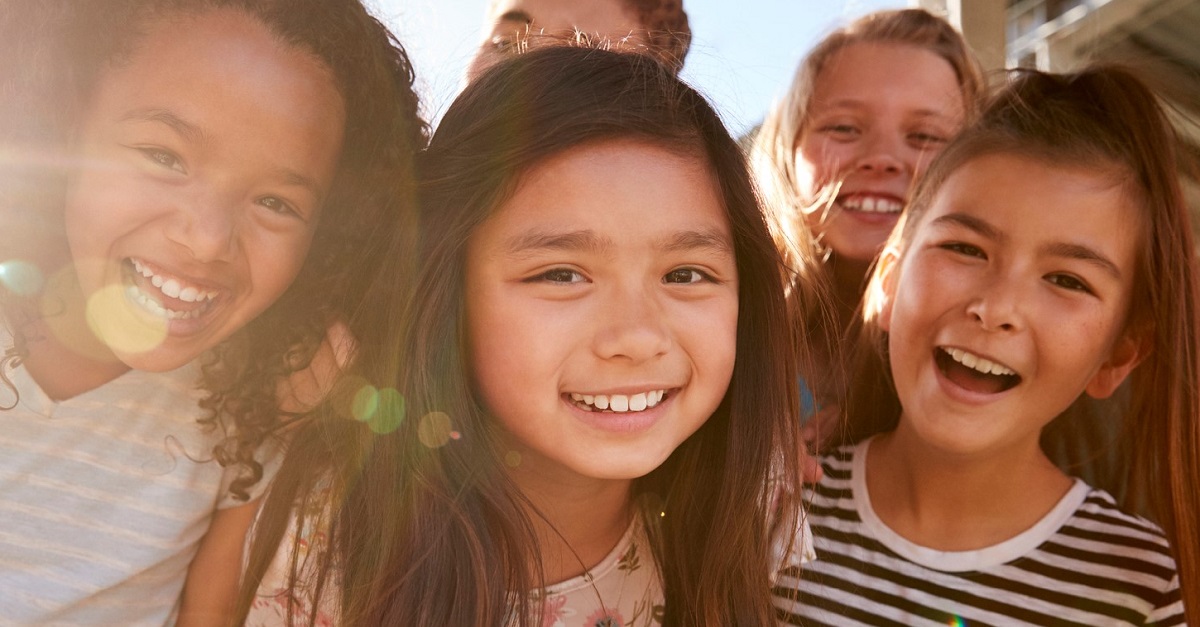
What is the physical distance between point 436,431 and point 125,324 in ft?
1.63

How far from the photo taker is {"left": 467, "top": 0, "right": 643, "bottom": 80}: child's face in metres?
2.23

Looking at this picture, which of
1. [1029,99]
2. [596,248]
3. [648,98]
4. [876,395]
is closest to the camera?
[596,248]

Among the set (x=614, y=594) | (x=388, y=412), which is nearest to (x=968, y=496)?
(x=614, y=594)

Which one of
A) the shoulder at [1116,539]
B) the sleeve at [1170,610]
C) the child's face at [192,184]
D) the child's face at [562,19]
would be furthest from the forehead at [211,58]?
the sleeve at [1170,610]

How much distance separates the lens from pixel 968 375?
179 cm

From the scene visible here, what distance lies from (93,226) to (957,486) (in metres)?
1.53

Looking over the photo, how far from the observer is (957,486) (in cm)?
186

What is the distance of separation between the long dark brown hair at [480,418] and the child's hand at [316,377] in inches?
3.6

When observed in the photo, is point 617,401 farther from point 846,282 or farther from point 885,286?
point 846,282

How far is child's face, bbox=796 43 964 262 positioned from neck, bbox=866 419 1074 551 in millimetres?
609

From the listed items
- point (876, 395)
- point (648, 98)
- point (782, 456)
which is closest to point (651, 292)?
point (648, 98)

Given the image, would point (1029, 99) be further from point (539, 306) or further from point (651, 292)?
point (539, 306)

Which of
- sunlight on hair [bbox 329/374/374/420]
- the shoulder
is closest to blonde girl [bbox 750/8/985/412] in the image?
the shoulder

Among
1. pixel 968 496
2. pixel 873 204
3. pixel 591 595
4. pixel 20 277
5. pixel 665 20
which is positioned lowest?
pixel 591 595
